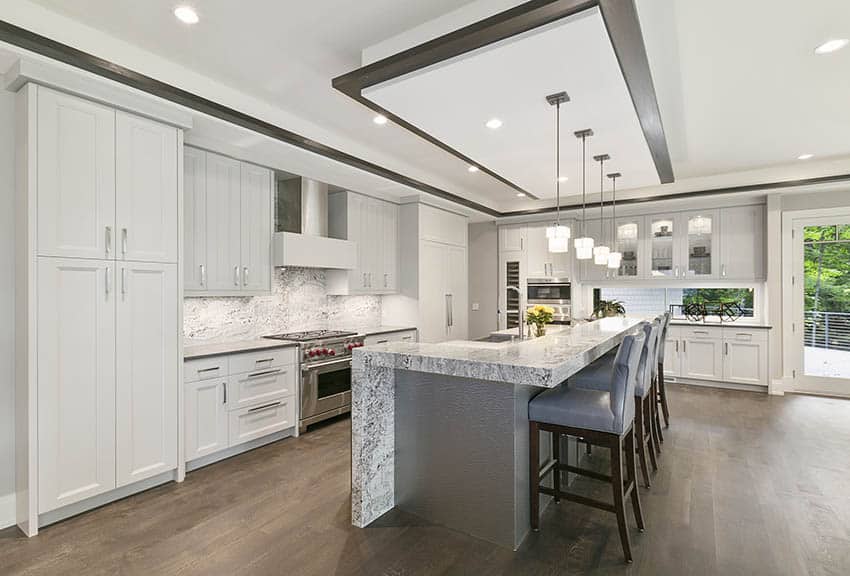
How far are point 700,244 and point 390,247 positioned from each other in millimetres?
4266

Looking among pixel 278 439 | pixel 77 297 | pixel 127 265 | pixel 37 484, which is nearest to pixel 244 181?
pixel 127 265

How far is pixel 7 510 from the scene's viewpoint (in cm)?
254

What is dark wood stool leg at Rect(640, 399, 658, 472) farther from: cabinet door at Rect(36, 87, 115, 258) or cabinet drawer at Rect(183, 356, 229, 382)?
cabinet door at Rect(36, 87, 115, 258)

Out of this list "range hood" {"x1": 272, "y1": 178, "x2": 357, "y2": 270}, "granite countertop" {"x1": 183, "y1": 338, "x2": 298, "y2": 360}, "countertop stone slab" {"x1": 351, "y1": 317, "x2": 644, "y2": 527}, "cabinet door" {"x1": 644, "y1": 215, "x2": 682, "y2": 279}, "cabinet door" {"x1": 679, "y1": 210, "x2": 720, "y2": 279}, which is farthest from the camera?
"cabinet door" {"x1": 644, "y1": 215, "x2": 682, "y2": 279}

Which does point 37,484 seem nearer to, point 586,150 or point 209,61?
point 209,61

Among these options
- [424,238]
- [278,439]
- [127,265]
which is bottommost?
[278,439]

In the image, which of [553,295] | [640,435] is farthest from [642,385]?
[553,295]

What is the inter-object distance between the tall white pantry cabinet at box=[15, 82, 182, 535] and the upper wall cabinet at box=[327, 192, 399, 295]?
2.26m

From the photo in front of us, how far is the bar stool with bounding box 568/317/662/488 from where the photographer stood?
2.94 meters

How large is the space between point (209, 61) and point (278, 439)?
3033 mm

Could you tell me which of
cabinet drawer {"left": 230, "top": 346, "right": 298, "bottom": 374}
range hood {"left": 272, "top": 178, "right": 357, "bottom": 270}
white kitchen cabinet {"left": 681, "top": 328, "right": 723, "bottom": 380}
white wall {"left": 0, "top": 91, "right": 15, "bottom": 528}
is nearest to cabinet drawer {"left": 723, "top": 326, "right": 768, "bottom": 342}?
white kitchen cabinet {"left": 681, "top": 328, "right": 723, "bottom": 380}

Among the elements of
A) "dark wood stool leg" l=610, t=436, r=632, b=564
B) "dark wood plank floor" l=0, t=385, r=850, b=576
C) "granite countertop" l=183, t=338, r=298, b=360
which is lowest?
"dark wood plank floor" l=0, t=385, r=850, b=576

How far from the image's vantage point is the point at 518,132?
130 inches

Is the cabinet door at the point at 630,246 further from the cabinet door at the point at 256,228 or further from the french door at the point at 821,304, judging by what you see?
the cabinet door at the point at 256,228
